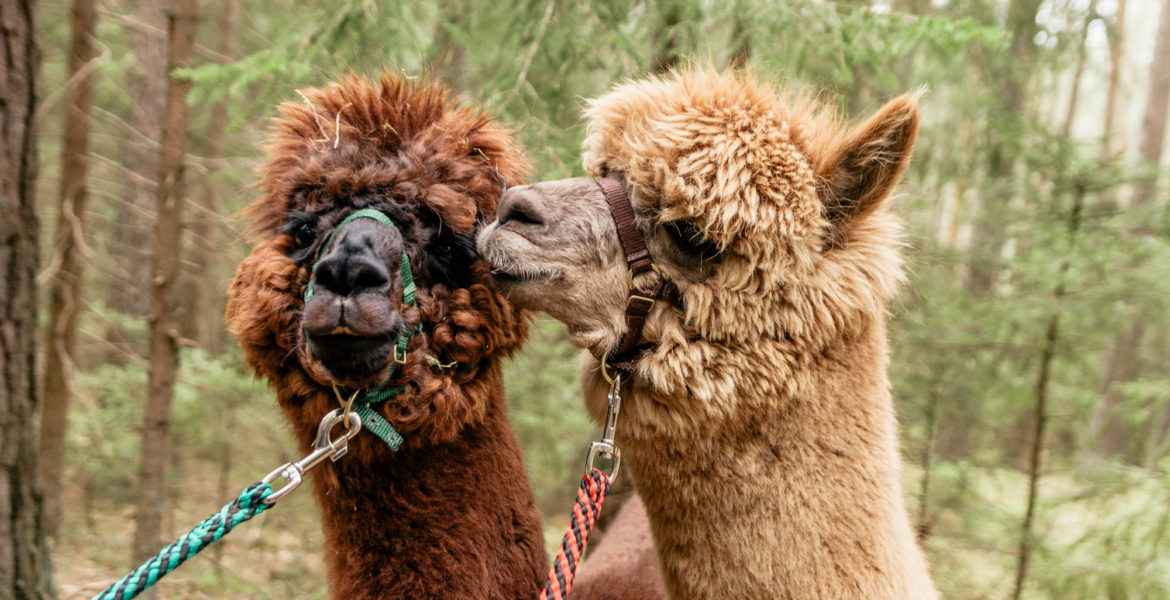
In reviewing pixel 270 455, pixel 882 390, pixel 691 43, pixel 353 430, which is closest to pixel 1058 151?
pixel 691 43

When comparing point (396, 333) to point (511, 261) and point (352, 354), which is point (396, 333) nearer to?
point (352, 354)

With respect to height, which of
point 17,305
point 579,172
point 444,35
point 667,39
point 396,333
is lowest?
point 17,305

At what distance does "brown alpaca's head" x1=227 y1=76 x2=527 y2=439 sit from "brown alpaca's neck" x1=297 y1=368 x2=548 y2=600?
0.12 m

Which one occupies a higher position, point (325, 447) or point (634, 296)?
point (634, 296)

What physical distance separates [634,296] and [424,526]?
895 mm

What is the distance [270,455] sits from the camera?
8.82 meters

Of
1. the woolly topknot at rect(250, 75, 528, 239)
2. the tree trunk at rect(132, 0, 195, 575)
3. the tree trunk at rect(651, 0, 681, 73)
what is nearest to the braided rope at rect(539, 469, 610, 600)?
the woolly topknot at rect(250, 75, 528, 239)

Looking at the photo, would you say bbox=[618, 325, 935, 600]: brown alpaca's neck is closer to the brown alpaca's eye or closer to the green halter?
the green halter

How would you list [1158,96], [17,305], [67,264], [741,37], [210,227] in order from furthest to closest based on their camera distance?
[1158,96] < [210,227] < [67,264] < [741,37] < [17,305]

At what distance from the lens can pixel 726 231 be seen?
74.1 inches

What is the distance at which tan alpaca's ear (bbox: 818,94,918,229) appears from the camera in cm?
184

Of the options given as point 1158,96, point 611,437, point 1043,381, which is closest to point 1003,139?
point 1043,381

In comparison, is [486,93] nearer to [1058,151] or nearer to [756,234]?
[756,234]

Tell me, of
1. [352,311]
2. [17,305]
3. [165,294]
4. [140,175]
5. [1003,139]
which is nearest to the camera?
[352,311]
